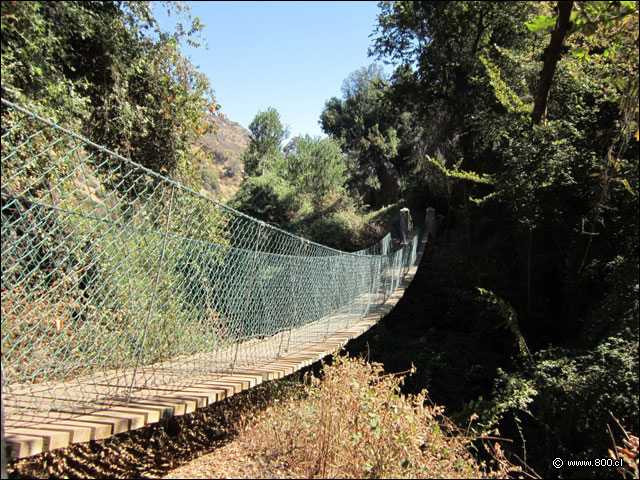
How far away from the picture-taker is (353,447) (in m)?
1.92

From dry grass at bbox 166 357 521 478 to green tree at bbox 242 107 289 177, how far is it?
1657 cm

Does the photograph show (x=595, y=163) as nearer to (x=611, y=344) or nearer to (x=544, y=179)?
(x=544, y=179)

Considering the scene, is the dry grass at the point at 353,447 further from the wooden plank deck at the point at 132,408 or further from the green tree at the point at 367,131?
the green tree at the point at 367,131

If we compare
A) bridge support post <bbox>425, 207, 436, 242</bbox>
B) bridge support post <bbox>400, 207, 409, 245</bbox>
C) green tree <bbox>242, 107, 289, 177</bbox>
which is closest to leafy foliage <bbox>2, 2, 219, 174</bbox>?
bridge support post <bbox>400, 207, 409, 245</bbox>

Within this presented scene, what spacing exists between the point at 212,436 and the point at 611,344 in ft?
12.5

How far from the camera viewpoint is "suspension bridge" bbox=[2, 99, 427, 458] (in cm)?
146

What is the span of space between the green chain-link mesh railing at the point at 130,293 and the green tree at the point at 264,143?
15.1 m

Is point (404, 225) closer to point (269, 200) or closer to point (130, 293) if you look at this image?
point (269, 200)

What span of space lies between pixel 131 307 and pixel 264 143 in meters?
19.1

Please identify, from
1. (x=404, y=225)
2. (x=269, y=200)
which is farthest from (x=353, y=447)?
(x=269, y=200)

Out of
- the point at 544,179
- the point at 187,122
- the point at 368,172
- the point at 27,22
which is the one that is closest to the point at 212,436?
the point at 27,22

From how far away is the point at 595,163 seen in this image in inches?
200

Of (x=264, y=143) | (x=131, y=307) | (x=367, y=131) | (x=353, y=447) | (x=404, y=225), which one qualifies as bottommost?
(x=353, y=447)

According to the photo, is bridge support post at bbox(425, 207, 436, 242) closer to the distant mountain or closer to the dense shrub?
the dense shrub
